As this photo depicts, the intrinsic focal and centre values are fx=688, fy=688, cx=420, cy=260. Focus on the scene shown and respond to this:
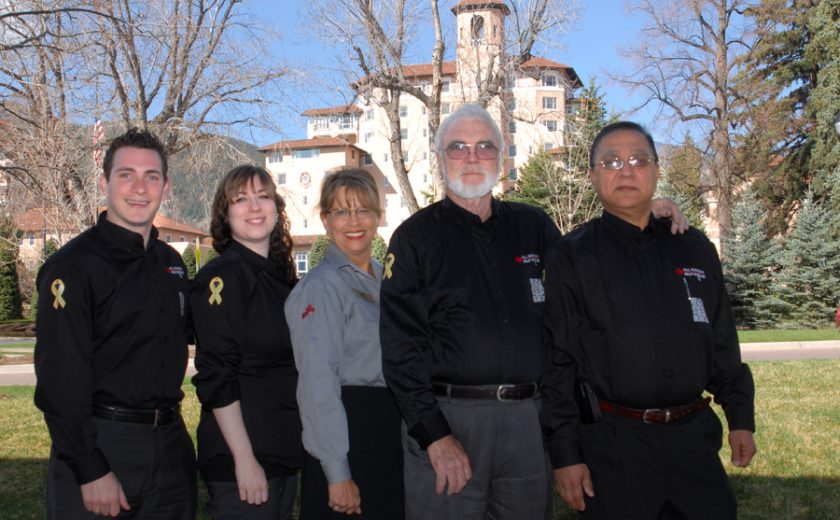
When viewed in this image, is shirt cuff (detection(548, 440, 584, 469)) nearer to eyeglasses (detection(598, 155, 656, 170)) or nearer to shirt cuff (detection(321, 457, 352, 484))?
shirt cuff (detection(321, 457, 352, 484))

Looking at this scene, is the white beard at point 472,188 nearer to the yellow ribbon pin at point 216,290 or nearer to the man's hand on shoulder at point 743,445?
the yellow ribbon pin at point 216,290

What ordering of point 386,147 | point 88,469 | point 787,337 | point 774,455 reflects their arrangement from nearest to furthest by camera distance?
1. point 88,469
2. point 774,455
3. point 787,337
4. point 386,147

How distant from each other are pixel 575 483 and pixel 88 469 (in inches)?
82.1

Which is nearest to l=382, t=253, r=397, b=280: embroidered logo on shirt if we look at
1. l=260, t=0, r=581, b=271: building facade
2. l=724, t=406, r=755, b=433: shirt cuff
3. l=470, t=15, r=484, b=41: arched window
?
l=724, t=406, r=755, b=433: shirt cuff

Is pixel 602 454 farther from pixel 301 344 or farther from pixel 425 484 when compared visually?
pixel 301 344

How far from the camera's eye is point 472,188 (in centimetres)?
340

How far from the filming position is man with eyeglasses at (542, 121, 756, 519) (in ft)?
10.0

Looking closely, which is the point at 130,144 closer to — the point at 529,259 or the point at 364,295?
the point at 364,295

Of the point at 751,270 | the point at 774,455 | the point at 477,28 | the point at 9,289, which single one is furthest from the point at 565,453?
the point at 9,289

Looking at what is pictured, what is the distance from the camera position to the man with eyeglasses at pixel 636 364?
305 cm

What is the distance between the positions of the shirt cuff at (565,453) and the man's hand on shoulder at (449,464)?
41 cm

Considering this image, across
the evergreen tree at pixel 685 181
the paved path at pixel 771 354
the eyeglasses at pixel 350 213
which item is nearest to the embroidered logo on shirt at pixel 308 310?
the eyeglasses at pixel 350 213

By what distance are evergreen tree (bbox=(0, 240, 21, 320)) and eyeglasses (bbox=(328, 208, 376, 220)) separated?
39.5m

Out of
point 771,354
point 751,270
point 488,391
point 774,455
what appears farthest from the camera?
point 751,270
